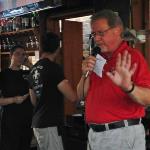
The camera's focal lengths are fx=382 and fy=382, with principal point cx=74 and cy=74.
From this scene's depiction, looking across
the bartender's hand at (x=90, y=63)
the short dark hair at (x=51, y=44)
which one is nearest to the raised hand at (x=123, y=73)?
the bartender's hand at (x=90, y=63)

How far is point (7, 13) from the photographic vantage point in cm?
550

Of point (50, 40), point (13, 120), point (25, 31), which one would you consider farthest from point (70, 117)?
point (25, 31)

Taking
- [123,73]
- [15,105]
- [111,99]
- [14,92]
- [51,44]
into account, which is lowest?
[15,105]

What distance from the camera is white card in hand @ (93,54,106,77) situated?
2529 mm

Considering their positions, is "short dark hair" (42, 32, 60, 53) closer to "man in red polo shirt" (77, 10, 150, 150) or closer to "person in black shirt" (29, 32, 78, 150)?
"person in black shirt" (29, 32, 78, 150)

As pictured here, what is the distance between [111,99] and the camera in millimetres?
2500

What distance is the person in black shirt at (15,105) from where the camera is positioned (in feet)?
14.3

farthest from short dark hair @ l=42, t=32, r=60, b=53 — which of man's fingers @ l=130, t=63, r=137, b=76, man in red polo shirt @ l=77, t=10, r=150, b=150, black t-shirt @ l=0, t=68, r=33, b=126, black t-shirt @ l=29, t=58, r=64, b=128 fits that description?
man's fingers @ l=130, t=63, r=137, b=76

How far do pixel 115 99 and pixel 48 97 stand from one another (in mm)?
1257

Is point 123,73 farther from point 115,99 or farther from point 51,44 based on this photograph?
point 51,44

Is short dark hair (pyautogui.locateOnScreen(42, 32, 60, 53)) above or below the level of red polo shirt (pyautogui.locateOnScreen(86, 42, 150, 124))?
above

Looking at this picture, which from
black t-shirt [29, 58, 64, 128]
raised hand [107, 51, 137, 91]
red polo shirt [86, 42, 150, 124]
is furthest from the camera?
black t-shirt [29, 58, 64, 128]

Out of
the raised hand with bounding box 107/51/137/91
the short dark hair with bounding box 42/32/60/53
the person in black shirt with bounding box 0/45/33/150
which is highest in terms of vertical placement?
the short dark hair with bounding box 42/32/60/53

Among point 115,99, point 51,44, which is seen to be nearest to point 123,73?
point 115,99
